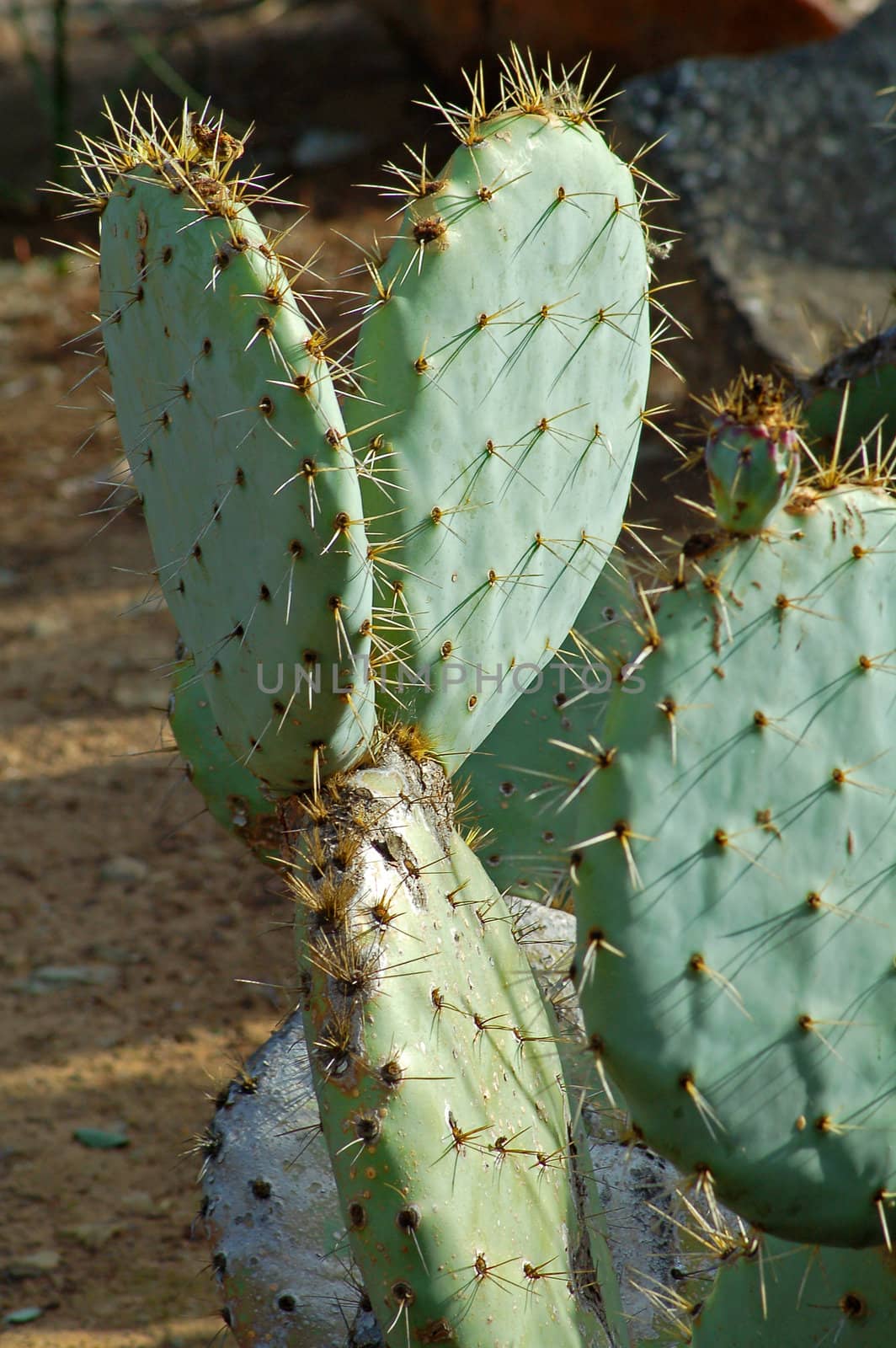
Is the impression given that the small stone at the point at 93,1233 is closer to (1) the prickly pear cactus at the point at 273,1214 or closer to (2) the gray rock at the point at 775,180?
(1) the prickly pear cactus at the point at 273,1214

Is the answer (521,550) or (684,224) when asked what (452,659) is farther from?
(684,224)

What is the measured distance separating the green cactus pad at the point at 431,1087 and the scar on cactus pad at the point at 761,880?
0.74ft

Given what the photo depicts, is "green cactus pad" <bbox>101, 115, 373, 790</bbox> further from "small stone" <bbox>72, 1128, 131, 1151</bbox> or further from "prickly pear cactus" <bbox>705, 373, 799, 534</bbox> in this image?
"small stone" <bbox>72, 1128, 131, 1151</bbox>

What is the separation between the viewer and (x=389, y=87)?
5.76 metres

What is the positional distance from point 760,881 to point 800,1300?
40 centimetres

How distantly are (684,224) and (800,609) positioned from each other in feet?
10.9

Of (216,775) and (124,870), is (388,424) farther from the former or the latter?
(124,870)

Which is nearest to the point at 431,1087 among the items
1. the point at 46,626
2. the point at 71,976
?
the point at 71,976

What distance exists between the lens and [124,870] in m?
2.72

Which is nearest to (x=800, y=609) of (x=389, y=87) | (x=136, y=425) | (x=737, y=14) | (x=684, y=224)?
(x=136, y=425)

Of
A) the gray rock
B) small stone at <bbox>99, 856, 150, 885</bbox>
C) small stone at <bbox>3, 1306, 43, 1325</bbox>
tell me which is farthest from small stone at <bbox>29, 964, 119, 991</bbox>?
the gray rock

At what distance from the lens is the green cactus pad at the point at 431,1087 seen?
3.51 ft

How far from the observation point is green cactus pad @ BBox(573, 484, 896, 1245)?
0.89 metres

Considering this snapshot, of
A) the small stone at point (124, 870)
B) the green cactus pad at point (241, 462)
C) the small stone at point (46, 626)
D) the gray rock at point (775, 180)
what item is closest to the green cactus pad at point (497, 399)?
the green cactus pad at point (241, 462)
